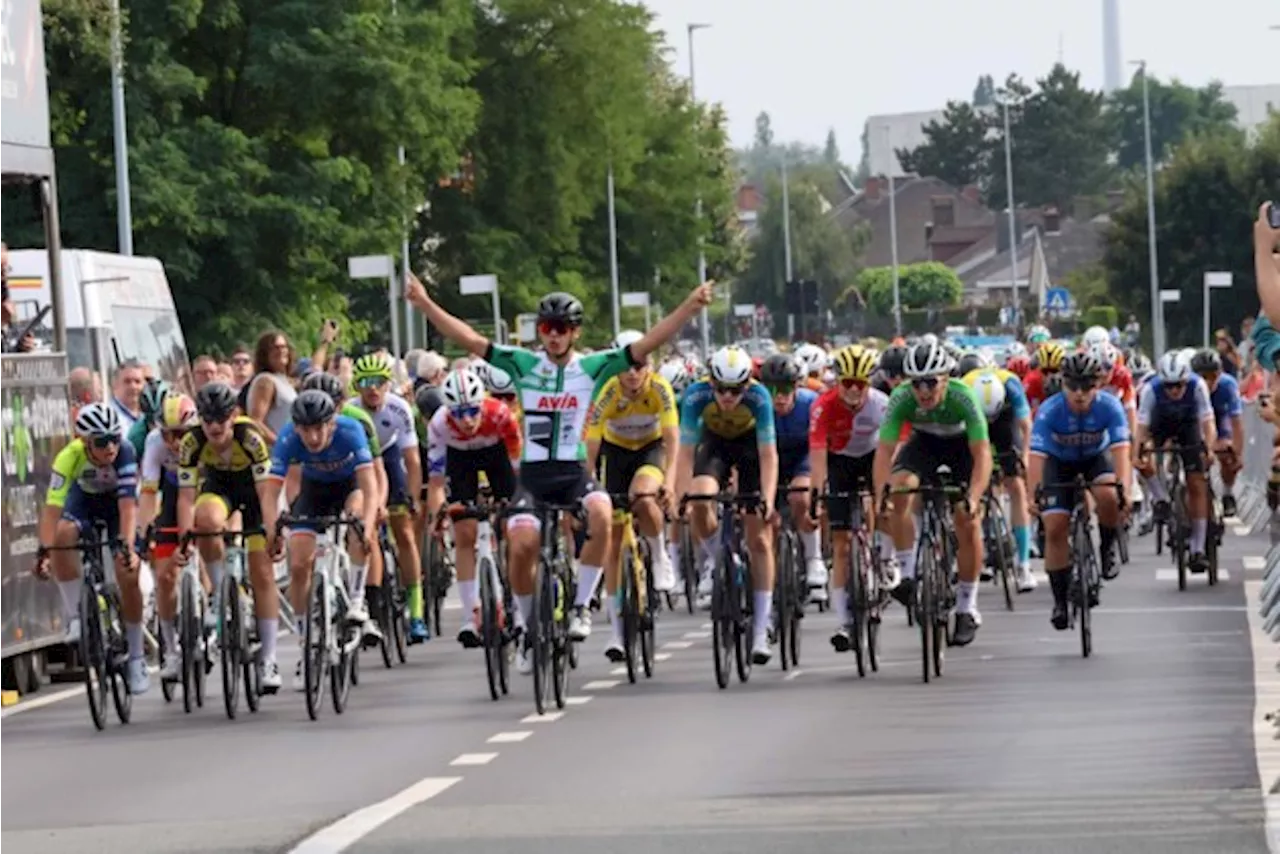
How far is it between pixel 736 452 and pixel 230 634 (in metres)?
3.28

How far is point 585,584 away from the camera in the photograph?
18.9m

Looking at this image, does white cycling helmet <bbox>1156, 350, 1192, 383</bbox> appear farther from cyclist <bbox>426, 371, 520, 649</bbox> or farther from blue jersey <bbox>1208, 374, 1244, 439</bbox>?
cyclist <bbox>426, 371, 520, 649</bbox>

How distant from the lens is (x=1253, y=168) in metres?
114

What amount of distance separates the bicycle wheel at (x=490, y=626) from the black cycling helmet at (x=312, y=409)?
41.1 inches

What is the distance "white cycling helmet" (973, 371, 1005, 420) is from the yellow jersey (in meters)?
3.39

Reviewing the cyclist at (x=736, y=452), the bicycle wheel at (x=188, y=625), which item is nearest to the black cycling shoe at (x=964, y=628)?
the cyclist at (x=736, y=452)

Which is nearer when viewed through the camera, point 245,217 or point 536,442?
point 536,442

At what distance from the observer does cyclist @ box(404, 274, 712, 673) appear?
60.3 ft

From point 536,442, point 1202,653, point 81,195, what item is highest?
point 81,195

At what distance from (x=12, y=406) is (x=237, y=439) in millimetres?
2570

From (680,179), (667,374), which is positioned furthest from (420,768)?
(680,179)

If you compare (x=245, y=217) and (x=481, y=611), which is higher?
(x=245, y=217)

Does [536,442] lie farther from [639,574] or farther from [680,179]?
[680,179]

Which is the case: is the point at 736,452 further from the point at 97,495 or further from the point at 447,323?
the point at 97,495
